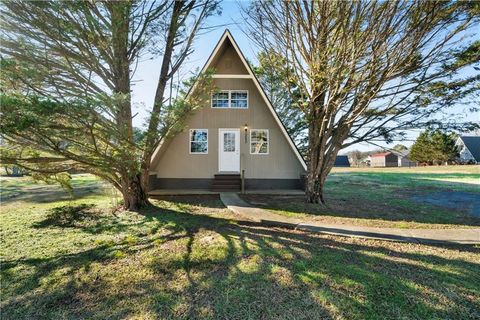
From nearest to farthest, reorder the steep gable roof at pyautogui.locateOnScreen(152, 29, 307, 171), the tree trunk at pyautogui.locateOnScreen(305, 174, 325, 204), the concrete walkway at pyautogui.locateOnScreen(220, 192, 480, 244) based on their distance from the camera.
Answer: the concrete walkway at pyautogui.locateOnScreen(220, 192, 480, 244)
the tree trunk at pyautogui.locateOnScreen(305, 174, 325, 204)
the steep gable roof at pyautogui.locateOnScreen(152, 29, 307, 171)

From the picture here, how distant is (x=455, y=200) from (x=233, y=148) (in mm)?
8538

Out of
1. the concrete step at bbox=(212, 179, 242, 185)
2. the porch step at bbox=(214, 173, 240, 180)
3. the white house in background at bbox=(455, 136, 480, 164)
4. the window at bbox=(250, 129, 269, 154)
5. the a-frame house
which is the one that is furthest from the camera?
the white house in background at bbox=(455, 136, 480, 164)

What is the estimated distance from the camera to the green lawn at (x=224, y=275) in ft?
8.70

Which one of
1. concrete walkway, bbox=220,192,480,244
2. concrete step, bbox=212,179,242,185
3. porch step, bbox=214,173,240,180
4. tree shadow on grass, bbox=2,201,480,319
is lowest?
tree shadow on grass, bbox=2,201,480,319

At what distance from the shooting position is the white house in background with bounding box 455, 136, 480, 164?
35.3 m

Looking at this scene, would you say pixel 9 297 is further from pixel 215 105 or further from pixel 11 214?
pixel 215 105

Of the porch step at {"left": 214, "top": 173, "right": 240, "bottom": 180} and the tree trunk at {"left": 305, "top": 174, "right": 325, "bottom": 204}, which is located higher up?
the porch step at {"left": 214, "top": 173, "right": 240, "bottom": 180}

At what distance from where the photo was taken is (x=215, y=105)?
35.7ft

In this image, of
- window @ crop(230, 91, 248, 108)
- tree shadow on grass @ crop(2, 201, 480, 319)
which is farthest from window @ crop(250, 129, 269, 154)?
tree shadow on grass @ crop(2, 201, 480, 319)

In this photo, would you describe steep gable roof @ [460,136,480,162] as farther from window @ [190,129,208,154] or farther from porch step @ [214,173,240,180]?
window @ [190,129,208,154]

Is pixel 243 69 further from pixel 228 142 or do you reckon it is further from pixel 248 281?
pixel 248 281

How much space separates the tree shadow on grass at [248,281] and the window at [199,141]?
21.0ft

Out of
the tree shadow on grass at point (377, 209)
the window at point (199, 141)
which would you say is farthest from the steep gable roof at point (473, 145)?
the window at point (199, 141)

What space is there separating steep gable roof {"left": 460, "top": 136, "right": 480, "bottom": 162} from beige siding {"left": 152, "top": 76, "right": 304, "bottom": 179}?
130 feet
